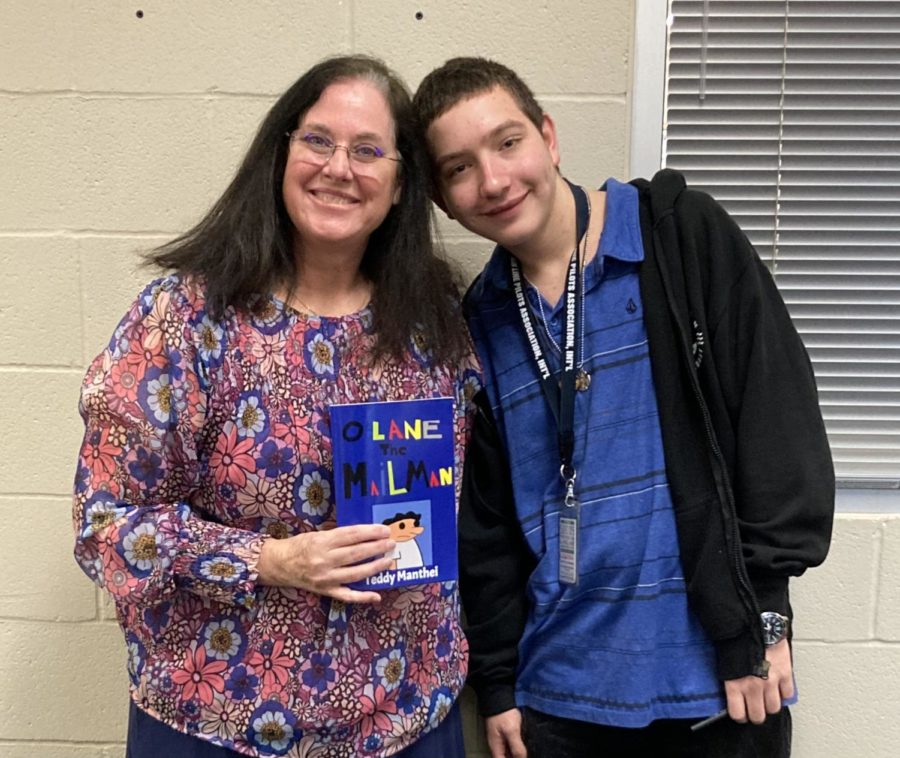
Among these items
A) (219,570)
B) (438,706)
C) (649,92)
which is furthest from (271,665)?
(649,92)

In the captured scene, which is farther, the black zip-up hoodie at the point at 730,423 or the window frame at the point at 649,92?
the window frame at the point at 649,92

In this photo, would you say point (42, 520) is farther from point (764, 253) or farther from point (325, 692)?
point (764, 253)

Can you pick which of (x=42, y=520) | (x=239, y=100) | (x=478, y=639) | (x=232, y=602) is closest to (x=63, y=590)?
(x=42, y=520)

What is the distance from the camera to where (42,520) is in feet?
4.91

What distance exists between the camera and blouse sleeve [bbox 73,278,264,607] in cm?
97

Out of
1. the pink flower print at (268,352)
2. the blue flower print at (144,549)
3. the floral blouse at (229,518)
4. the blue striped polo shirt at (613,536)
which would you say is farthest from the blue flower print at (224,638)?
the blue striped polo shirt at (613,536)

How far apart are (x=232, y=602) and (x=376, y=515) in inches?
8.6

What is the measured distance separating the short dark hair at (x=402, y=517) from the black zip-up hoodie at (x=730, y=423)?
38cm

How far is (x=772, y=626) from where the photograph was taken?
1.08 meters

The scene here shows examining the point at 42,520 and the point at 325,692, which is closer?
the point at 325,692

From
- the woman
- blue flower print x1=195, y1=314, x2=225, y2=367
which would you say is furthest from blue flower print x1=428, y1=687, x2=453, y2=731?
blue flower print x1=195, y1=314, x2=225, y2=367

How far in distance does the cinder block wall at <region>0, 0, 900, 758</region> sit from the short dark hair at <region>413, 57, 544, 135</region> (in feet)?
0.71

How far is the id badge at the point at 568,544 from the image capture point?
1150mm

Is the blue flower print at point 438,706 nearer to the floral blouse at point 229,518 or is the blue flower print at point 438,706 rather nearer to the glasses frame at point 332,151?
the floral blouse at point 229,518
